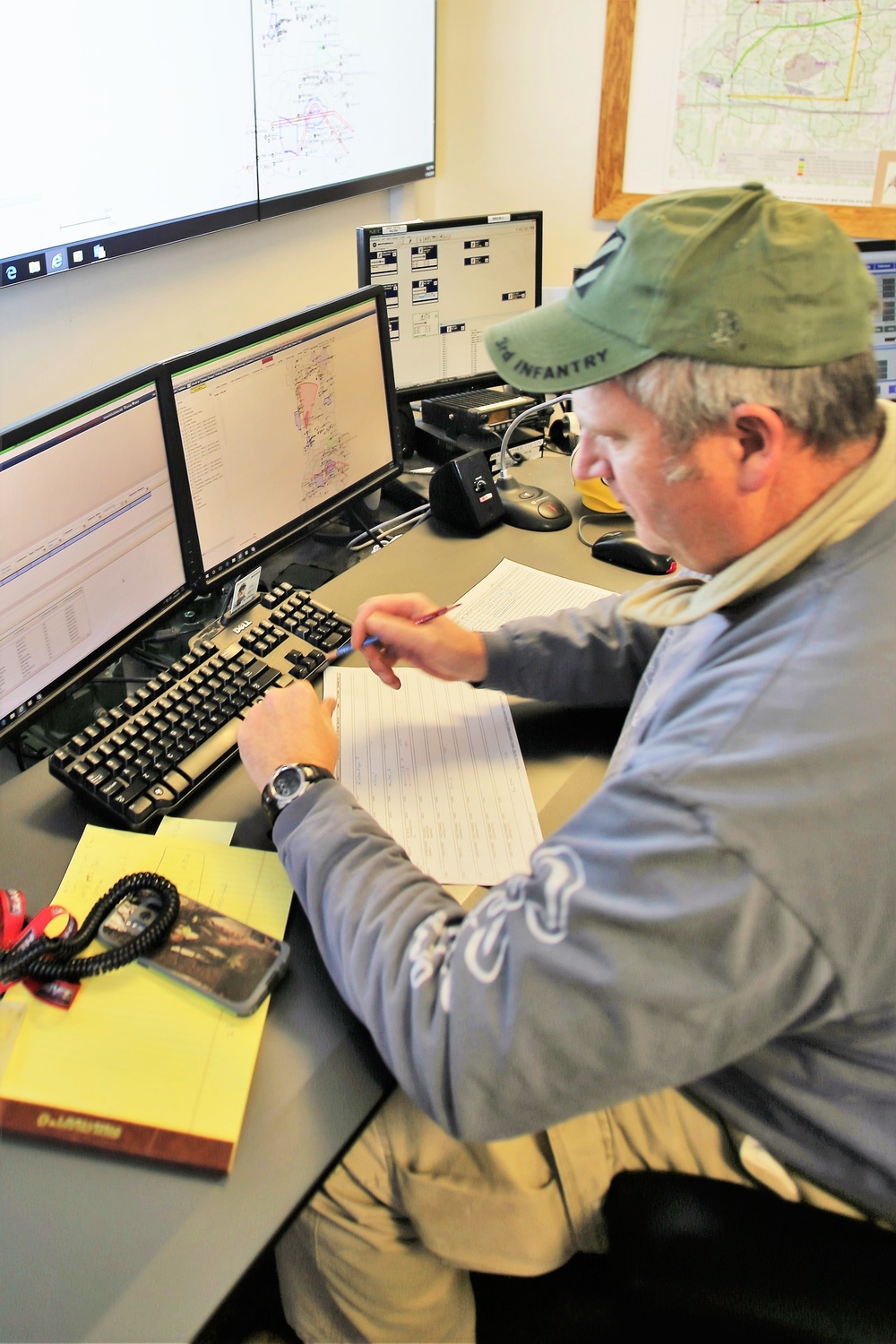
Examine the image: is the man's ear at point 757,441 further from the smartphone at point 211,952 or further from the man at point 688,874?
the smartphone at point 211,952

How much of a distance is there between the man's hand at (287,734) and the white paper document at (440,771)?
Answer: 62 mm

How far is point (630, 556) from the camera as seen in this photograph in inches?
58.4

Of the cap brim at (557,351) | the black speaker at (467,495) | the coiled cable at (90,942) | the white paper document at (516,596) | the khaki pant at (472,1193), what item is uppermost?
the cap brim at (557,351)

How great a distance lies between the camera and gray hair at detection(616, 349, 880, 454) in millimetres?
A: 684

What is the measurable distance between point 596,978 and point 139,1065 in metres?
0.38

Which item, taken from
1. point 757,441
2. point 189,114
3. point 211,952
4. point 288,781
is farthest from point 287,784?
point 189,114

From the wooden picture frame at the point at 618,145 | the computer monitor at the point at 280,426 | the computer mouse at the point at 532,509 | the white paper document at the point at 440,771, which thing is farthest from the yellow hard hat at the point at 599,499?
the wooden picture frame at the point at 618,145

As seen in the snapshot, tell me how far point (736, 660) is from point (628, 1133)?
468 millimetres

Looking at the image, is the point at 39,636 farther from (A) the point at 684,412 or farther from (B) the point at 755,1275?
(B) the point at 755,1275

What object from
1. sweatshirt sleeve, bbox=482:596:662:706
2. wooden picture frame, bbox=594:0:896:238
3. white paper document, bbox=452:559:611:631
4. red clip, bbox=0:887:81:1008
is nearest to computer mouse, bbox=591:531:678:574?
white paper document, bbox=452:559:611:631

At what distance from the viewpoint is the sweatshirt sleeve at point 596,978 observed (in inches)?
24.1

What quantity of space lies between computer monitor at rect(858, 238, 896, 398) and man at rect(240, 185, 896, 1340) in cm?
120

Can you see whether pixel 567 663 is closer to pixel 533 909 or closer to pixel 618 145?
pixel 533 909

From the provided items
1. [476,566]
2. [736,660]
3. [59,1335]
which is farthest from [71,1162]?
[476,566]
